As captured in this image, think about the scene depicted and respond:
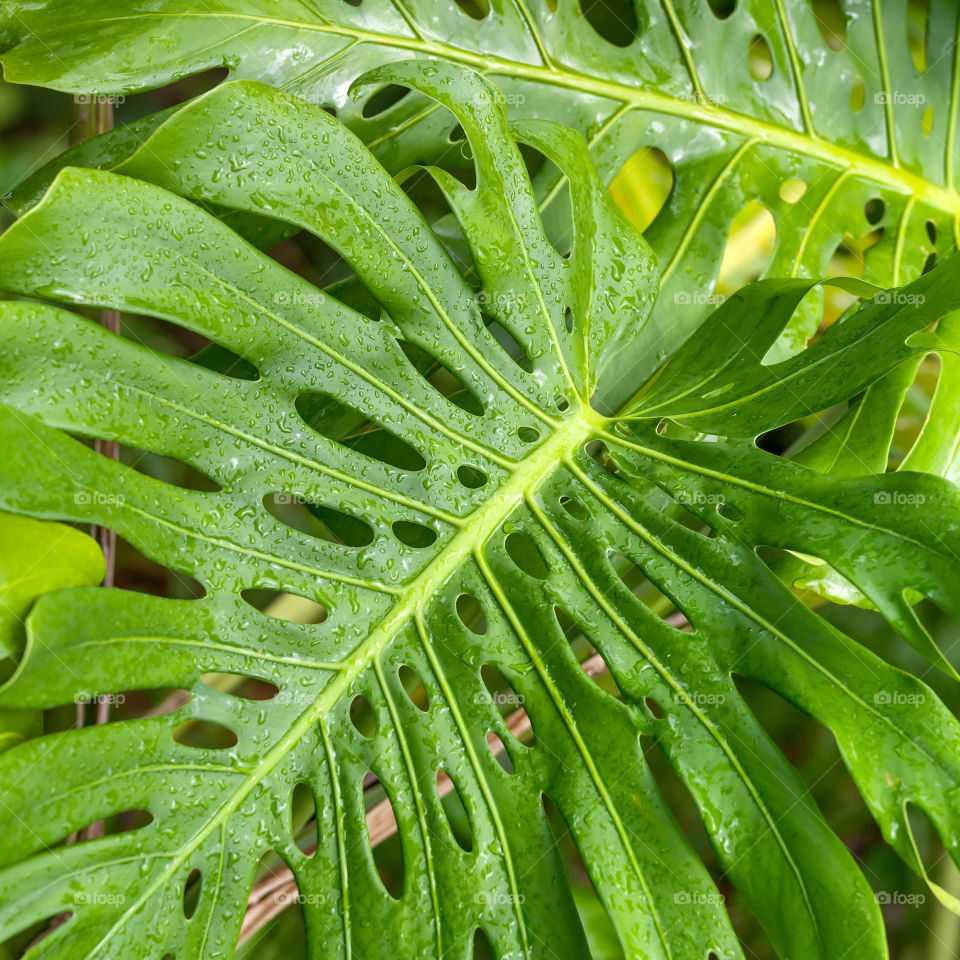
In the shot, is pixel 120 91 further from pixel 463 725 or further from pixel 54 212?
pixel 463 725

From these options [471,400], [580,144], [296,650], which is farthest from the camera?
[471,400]

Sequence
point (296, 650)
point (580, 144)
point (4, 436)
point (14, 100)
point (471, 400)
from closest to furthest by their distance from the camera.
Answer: point (4, 436) < point (296, 650) < point (580, 144) < point (471, 400) < point (14, 100)

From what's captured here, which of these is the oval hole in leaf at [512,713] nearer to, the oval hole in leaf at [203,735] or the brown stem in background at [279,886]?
the brown stem in background at [279,886]

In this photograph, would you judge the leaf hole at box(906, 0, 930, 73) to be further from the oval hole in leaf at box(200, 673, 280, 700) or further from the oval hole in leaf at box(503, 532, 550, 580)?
the oval hole in leaf at box(200, 673, 280, 700)

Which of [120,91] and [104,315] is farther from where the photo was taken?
[104,315]

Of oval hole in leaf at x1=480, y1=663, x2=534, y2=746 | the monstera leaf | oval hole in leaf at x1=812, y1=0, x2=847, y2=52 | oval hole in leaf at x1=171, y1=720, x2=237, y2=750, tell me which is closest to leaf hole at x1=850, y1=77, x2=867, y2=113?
oval hole in leaf at x1=812, y1=0, x2=847, y2=52

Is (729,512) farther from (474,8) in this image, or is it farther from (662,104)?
(474,8)

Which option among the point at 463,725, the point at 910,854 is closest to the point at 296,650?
the point at 463,725

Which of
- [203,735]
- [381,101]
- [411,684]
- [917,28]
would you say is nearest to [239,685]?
[203,735]
